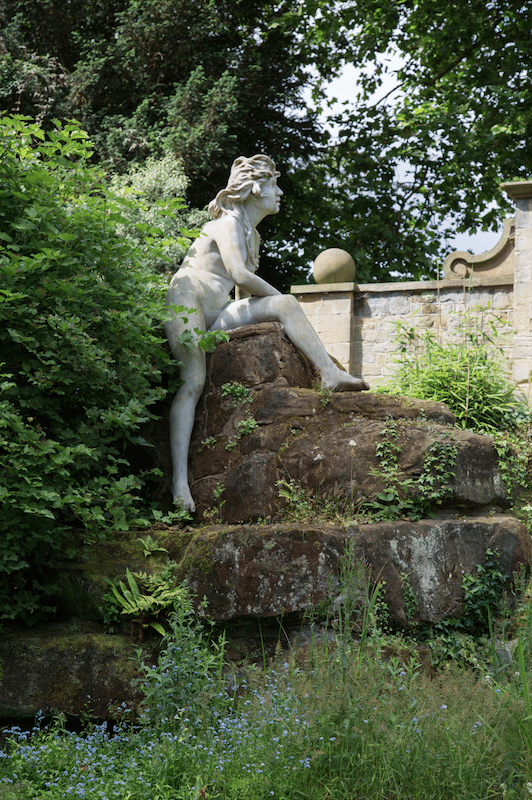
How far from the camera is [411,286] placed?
9.21 meters

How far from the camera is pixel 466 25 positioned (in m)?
12.6

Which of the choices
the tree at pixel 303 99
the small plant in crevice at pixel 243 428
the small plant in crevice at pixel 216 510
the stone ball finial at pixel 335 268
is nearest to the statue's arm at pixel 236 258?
the small plant in crevice at pixel 243 428

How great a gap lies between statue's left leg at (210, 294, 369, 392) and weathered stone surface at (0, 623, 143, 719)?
219 centimetres

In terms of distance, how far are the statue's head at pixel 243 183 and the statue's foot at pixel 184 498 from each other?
2045 millimetres

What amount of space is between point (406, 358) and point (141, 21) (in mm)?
7137

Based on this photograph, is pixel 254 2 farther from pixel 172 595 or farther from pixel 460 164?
pixel 172 595

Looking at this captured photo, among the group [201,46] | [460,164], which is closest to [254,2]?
[201,46]

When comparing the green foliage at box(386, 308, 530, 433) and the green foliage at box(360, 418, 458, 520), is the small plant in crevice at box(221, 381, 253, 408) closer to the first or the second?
the green foliage at box(360, 418, 458, 520)

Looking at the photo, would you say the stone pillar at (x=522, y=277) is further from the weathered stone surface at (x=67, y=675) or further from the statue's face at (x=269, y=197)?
the weathered stone surface at (x=67, y=675)

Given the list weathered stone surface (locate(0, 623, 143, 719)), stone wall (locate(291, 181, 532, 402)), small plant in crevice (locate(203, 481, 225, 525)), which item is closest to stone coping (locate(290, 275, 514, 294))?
stone wall (locate(291, 181, 532, 402))

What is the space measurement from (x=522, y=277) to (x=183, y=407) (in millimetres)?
4996

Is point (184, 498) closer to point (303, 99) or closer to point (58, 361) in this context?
point (58, 361)

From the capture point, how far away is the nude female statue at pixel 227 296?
5.12 meters

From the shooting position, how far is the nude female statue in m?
5.12
